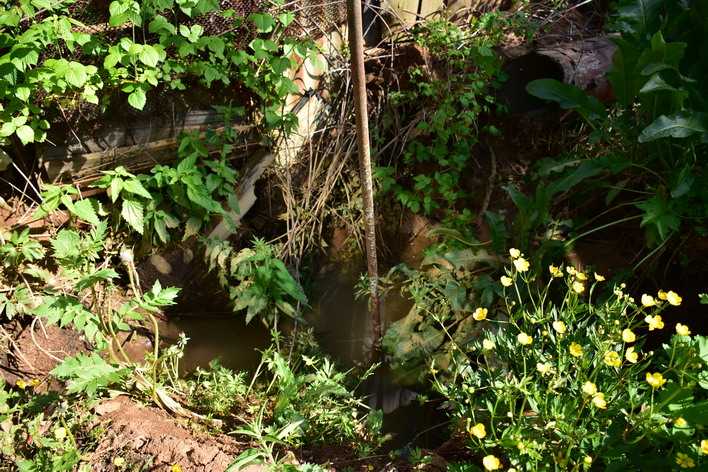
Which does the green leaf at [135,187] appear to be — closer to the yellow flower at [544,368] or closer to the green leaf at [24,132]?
the green leaf at [24,132]

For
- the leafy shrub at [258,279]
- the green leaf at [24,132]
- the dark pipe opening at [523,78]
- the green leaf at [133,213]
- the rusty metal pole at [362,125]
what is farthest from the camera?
the dark pipe opening at [523,78]

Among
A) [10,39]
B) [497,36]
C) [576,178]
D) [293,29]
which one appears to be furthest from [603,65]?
[10,39]

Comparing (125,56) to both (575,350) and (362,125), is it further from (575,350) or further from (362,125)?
(575,350)

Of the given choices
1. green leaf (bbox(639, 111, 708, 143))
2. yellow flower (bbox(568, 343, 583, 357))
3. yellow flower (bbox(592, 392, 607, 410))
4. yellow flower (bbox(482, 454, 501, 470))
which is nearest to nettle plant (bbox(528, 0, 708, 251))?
green leaf (bbox(639, 111, 708, 143))

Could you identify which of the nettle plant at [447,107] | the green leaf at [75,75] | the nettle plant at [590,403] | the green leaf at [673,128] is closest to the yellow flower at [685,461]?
the nettle plant at [590,403]

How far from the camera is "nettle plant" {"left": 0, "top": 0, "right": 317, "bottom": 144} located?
2.10 m

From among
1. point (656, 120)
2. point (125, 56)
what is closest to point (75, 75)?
point (125, 56)

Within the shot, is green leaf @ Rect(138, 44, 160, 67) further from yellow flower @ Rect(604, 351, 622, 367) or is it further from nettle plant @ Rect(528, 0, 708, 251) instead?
yellow flower @ Rect(604, 351, 622, 367)

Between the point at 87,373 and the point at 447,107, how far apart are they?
85.5 inches

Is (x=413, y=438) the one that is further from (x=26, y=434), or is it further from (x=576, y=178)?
(x=26, y=434)

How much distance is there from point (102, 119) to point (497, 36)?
2.16 metres

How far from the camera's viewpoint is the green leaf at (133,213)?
8.03 ft

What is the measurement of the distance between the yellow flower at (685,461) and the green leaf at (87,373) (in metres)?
1.80

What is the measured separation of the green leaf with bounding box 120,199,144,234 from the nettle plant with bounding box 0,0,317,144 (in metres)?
0.47
